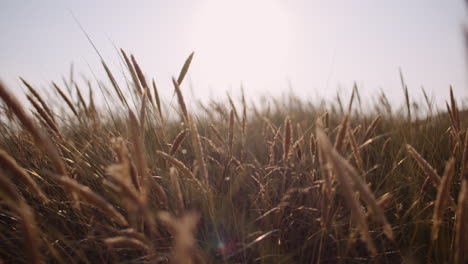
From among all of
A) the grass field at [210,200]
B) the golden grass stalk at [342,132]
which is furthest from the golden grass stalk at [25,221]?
the golden grass stalk at [342,132]

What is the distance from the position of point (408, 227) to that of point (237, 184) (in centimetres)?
68

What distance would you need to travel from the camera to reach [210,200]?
2.28 feet

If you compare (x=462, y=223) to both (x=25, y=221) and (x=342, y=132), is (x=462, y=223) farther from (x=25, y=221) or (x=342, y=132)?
(x=25, y=221)

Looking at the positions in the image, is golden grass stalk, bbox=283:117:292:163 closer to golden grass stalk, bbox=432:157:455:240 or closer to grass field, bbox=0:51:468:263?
grass field, bbox=0:51:468:263

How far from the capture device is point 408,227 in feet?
3.01

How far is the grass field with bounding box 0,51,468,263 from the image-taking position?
0.47 metres

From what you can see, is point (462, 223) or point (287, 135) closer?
point (462, 223)

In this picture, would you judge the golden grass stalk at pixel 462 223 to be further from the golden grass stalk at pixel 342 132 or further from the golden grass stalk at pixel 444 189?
the golden grass stalk at pixel 342 132

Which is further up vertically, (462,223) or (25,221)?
(25,221)

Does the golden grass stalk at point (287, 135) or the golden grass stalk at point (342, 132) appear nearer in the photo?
the golden grass stalk at point (342, 132)

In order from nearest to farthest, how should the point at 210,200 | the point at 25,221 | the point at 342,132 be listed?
the point at 25,221
the point at 342,132
the point at 210,200

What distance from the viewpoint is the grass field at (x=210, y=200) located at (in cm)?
47

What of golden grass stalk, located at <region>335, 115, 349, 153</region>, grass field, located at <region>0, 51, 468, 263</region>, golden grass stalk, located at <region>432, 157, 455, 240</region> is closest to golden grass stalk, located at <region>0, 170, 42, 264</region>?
grass field, located at <region>0, 51, 468, 263</region>

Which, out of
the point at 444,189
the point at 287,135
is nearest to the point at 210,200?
the point at 287,135
